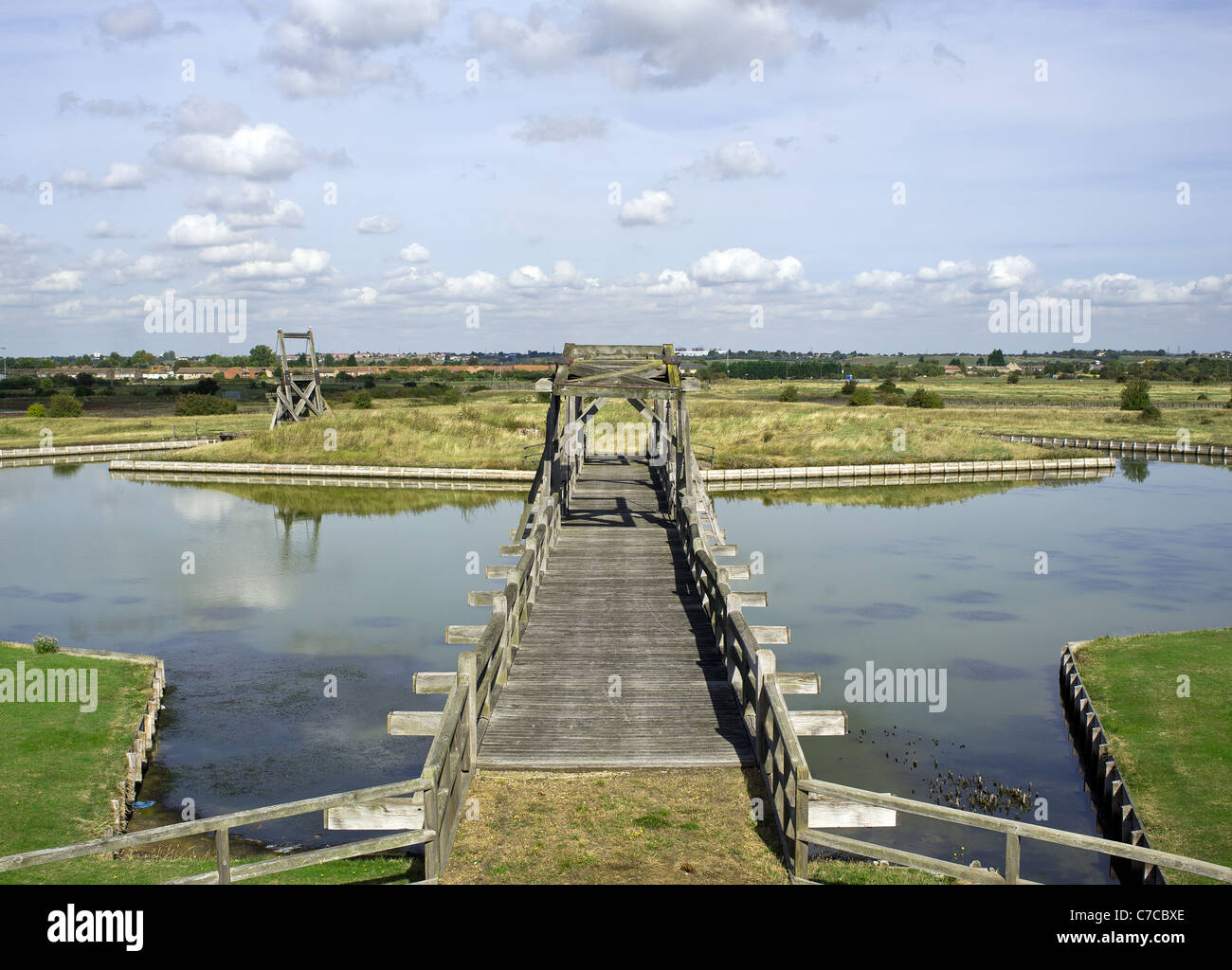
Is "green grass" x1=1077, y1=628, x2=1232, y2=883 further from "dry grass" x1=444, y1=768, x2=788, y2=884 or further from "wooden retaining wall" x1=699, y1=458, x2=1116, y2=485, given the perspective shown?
"wooden retaining wall" x1=699, y1=458, x2=1116, y2=485

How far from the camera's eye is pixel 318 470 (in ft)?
193

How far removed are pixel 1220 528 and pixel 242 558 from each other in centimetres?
3685

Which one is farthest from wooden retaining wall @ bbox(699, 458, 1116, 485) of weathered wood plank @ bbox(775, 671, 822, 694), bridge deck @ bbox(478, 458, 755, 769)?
weathered wood plank @ bbox(775, 671, 822, 694)

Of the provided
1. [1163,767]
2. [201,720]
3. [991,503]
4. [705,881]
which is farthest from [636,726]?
[991,503]

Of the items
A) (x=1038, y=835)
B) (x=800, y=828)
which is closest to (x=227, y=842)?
(x=800, y=828)

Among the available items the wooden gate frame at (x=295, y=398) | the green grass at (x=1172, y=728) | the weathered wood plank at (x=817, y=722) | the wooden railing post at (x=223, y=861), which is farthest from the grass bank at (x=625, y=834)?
the wooden gate frame at (x=295, y=398)

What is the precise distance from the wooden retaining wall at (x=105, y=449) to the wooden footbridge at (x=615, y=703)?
2153 inches

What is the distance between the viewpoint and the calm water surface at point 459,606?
53.2 feet

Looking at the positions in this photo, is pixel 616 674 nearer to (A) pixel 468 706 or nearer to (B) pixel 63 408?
(A) pixel 468 706

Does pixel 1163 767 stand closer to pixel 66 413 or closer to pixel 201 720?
pixel 201 720

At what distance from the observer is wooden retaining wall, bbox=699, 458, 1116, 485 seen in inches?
2219

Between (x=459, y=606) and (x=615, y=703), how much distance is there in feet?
50.5

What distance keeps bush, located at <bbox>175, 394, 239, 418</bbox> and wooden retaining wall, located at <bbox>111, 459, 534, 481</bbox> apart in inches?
924

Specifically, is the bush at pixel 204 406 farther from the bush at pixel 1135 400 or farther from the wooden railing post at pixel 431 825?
the wooden railing post at pixel 431 825
